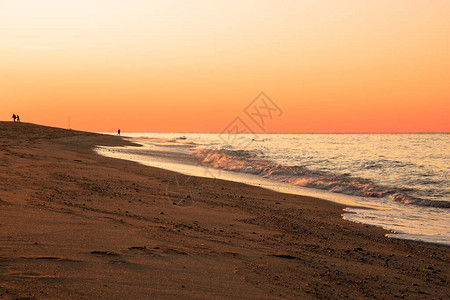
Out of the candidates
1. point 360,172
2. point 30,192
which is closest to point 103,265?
point 30,192

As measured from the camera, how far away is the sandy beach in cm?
406

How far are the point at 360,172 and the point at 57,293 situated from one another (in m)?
22.5

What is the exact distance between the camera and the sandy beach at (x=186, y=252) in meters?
4.06

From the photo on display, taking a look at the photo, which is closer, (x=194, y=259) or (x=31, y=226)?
(x=194, y=259)

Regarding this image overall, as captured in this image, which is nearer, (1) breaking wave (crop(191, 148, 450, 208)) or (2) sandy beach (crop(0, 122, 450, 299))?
(2) sandy beach (crop(0, 122, 450, 299))

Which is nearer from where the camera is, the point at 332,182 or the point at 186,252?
the point at 186,252

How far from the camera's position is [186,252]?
541 cm

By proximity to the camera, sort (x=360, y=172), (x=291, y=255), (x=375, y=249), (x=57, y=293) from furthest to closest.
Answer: (x=360, y=172) < (x=375, y=249) < (x=291, y=255) < (x=57, y=293)

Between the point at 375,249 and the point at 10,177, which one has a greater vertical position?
the point at 10,177

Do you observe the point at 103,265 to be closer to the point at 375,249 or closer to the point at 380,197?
the point at 375,249

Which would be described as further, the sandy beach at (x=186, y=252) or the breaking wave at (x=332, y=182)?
the breaking wave at (x=332, y=182)

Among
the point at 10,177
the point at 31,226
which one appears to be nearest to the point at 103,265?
the point at 31,226

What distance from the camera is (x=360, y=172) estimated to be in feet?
76.8

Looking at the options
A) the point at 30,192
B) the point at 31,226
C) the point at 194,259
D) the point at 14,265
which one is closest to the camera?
the point at 14,265
